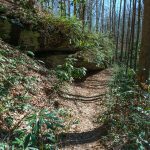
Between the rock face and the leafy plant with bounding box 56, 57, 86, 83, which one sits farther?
the rock face

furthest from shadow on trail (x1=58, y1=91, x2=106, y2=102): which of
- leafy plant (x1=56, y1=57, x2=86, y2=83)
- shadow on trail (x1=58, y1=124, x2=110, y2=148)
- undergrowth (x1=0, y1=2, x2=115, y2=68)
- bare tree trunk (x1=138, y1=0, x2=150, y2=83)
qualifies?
undergrowth (x1=0, y1=2, x2=115, y2=68)

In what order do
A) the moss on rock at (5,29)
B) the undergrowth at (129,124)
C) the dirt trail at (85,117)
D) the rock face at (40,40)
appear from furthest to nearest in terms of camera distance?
the rock face at (40,40) → the moss on rock at (5,29) → the dirt trail at (85,117) → the undergrowth at (129,124)

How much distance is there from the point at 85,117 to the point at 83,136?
140 cm

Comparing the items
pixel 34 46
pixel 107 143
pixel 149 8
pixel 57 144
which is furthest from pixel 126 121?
pixel 34 46

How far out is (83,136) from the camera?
6379mm

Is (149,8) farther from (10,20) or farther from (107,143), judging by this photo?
(10,20)

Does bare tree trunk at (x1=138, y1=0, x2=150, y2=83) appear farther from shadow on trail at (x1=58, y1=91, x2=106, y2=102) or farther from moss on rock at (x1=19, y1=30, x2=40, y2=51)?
moss on rock at (x1=19, y1=30, x2=40, y2=51)

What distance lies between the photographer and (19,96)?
6.59 metres

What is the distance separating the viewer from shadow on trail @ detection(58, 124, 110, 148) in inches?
228

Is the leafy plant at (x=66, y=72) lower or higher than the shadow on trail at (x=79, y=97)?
higher

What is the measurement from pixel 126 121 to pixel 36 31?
21.5ft

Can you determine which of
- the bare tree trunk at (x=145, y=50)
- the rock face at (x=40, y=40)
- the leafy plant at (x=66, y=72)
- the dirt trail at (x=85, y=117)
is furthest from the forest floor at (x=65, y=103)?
the bare tree trunk at (x=145, y=50)

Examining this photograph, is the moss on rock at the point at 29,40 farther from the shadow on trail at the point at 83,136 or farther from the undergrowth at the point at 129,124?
the shadow on trail at the point at 83,136

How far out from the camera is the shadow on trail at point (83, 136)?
578 centimetres
